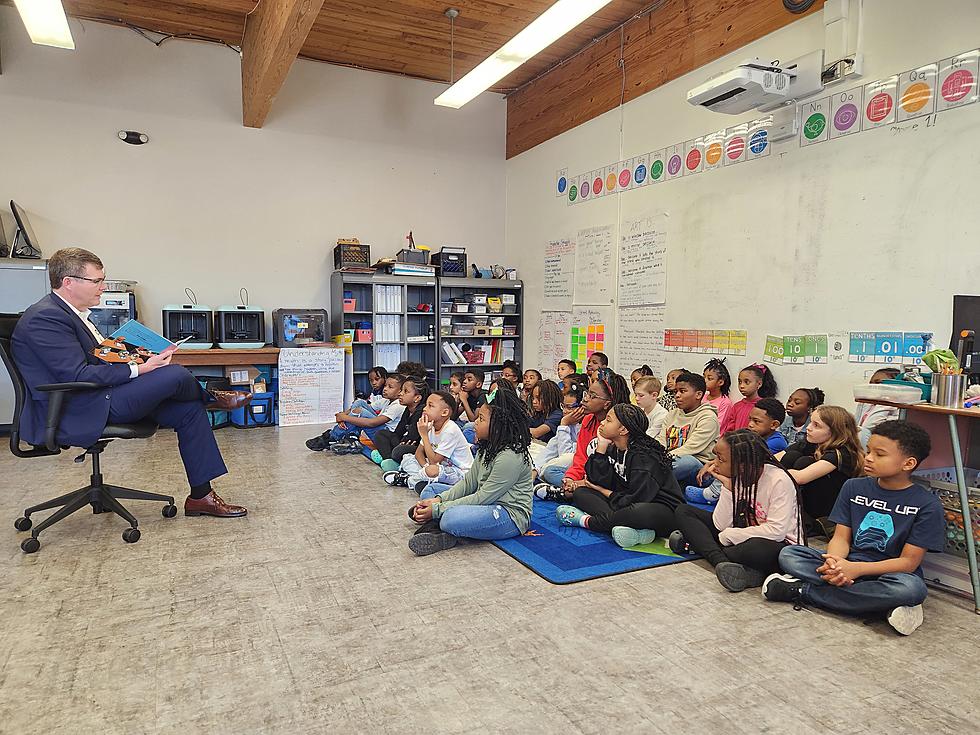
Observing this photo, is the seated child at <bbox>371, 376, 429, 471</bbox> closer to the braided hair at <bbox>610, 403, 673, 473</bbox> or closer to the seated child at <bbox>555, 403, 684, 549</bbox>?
the seated child at <bbox>555, 403, 684, 549</bbox>

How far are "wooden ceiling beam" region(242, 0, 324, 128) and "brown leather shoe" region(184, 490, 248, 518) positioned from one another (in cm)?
296

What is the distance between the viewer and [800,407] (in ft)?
13.3

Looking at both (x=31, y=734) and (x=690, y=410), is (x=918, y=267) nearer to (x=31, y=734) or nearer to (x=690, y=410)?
(x=690, y=410)

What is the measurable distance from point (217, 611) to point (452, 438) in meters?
1.64

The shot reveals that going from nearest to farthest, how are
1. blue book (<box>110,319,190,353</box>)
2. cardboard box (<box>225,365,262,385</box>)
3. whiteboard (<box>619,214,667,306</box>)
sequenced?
blue book (<box>110,319,190,353</box>)
whiteboard (<box>619,214,667,306</box>)
cardboard box (<box>225,365,262,385</box>)

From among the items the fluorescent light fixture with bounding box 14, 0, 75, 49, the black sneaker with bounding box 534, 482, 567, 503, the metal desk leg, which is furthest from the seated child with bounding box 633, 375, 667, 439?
the fluorescent light fixture with bounding box 14, 0, 75, 49

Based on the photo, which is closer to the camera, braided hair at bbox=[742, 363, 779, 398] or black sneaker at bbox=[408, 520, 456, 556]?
black sneaker at bbox=[408, 520, 456, 556]

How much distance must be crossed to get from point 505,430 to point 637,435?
662mm

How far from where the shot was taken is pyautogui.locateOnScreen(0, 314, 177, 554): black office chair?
281cm

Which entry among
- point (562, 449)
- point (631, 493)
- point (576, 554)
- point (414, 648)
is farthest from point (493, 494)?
point (562, 449)

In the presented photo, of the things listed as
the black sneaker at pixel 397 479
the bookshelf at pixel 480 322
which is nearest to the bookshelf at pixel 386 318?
the bookshelf at pixel 480 322

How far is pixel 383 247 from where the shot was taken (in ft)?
23.8

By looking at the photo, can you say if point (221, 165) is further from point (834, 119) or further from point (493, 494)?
point (834, 119)

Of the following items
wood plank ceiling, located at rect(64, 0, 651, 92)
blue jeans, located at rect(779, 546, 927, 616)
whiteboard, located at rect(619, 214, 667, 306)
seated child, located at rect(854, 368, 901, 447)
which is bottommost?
blue jeans, located at rect(779, 546, 927, 616)
